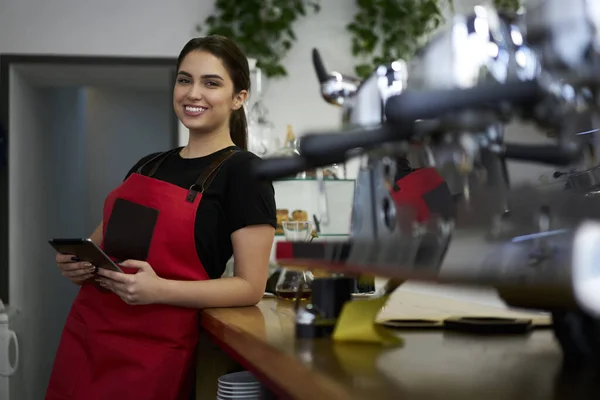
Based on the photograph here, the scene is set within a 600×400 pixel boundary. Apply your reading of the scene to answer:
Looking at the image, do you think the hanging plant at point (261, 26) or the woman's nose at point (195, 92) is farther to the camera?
the hanging plant at point (261, 26)

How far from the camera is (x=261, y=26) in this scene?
400cm

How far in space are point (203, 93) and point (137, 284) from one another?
0.48 meters

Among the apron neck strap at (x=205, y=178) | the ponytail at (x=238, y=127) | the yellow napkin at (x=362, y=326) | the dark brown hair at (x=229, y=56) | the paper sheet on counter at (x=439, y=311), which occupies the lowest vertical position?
the paper sheet on counter at (x=439, y=311)

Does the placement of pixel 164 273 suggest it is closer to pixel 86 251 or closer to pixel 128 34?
pixel 86 251

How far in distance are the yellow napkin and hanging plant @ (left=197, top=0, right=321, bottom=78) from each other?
3129mm

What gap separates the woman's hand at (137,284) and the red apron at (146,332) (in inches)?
2.3

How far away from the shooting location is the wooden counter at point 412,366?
679 millimetres

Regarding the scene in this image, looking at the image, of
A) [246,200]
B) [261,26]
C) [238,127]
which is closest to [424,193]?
[246,200]

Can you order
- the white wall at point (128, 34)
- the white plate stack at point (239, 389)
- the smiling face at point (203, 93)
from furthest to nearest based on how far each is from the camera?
the white wall at point (128, 34)
the smiling face at point (203, 93)
the white plate stack at point (239, 389)

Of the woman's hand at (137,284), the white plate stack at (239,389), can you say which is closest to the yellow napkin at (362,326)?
the white plate stack at (239,389)

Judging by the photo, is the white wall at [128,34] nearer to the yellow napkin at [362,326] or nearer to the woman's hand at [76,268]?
the woman's hand at [76,268]

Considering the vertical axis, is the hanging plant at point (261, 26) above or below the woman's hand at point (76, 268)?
above

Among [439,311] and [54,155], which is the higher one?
[54,155]

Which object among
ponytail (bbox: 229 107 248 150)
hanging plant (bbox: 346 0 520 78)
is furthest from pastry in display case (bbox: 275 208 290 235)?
hanging plant (bbox: 346 0 520 78)
